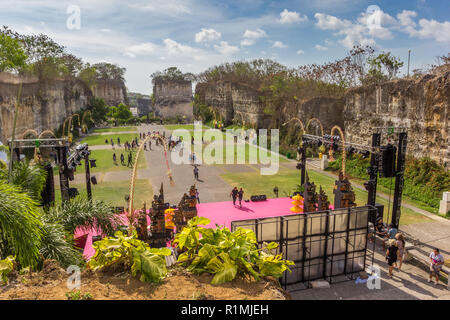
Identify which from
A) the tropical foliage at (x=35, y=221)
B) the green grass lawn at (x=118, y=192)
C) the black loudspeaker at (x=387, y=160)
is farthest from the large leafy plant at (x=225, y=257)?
the green grass lawn at (x=118, y=192)

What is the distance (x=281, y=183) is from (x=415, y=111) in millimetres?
11195

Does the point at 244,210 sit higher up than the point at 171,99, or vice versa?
the point at 171,99

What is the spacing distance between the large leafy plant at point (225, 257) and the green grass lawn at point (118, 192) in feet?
49.8

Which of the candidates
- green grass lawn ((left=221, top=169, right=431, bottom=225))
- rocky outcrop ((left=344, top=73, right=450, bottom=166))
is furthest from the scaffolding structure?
rocky outcrop ((left=344, top=73, right=450, bottom=166))

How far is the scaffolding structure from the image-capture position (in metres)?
9.90

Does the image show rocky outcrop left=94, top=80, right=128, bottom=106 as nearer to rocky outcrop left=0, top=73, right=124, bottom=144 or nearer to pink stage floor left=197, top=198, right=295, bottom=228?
rocky outcrop left=0, top=73, right=124, bottom=144

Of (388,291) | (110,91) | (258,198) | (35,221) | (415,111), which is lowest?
(388,291)

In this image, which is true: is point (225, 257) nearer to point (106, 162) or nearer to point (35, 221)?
point (35, 221)

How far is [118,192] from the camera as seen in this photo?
2202 cm

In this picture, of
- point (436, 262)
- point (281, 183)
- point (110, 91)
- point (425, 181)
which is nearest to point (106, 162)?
point (281, 183)

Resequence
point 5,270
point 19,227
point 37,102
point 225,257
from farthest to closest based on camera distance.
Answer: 1. point 37,102
2. point 19,227
3. point 5,270
4. point 225,257

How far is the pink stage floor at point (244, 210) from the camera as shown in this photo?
673 inches

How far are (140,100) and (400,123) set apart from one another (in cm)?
10603

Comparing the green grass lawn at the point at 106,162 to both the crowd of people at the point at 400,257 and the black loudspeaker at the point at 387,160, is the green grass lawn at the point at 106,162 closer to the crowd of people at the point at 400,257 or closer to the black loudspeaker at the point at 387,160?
the black loudspeaker at the point at 387,160
